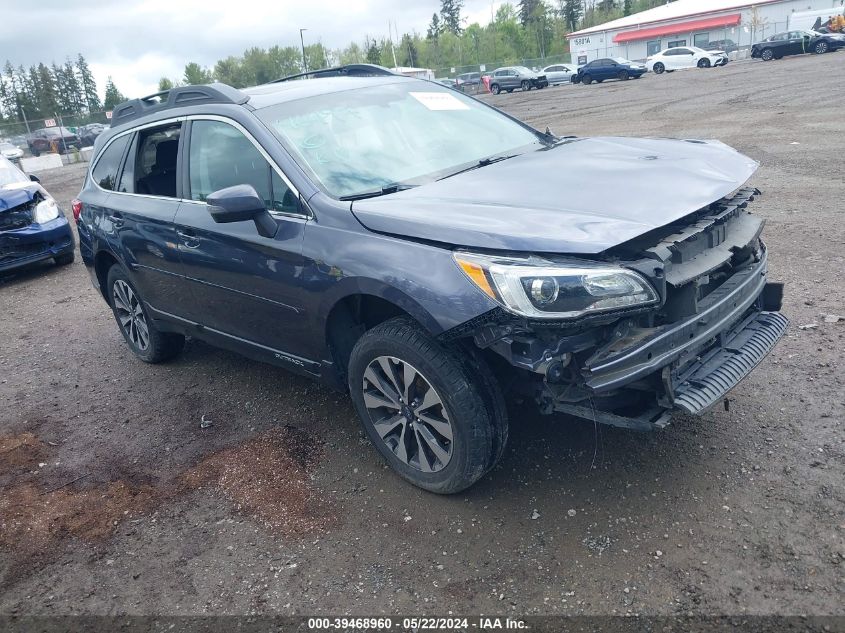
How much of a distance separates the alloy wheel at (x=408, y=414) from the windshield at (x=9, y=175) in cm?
841

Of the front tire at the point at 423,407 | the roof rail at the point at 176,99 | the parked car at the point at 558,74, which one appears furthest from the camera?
the parked car at the point at 558,74

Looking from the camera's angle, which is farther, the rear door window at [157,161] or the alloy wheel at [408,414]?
the rear door window at [157,161]

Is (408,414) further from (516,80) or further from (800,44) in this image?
(516,80)

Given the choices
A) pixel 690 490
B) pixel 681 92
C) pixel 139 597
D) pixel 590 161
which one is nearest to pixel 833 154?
pixel 590 161

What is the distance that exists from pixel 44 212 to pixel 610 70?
34602 mm

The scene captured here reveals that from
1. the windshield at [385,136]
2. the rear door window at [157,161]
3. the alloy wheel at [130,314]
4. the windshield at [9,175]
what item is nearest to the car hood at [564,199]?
the windshield at [385,136]

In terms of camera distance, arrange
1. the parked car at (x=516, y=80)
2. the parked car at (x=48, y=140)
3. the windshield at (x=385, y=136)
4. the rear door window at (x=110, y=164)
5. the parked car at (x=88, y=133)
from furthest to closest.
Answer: the parked car at (x=88, y=133)
the parked car at (x=516, y=80)
the parked car at (x=48, y=140)
the rear door window at (x=110, y=164)
the windshield at (x=385, y=136)

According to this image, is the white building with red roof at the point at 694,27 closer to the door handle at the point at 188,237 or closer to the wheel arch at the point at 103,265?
the wheel arch at the point at 103,265

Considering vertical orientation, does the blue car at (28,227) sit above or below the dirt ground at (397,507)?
above

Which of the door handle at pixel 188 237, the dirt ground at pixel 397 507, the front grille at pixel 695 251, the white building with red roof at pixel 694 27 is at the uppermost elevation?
the white building with red roof at pixel 694 27

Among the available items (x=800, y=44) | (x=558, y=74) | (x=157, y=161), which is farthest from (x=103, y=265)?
(x=558, y=74)

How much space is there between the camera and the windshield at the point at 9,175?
9.73 metres

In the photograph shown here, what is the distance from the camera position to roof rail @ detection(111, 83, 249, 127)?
162 inches

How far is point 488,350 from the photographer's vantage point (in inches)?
120
